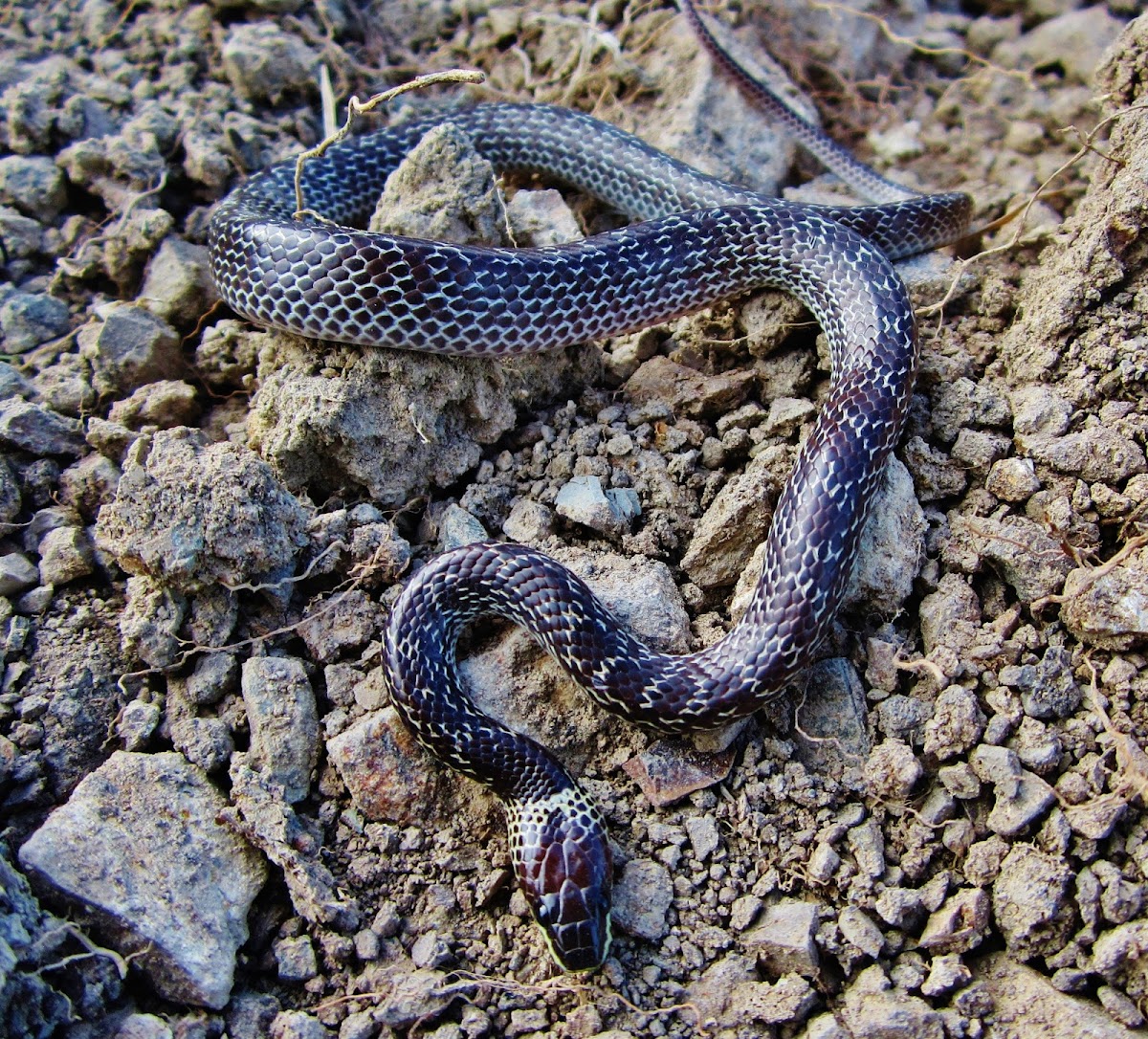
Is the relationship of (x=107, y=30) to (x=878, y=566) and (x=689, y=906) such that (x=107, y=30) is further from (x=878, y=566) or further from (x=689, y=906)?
(x=689, y=906)

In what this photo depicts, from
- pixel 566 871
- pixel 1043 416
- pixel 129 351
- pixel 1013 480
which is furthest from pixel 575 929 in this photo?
pixel 129 351

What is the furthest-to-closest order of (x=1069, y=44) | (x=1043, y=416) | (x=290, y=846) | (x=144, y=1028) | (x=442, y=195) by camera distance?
(x=1069, y=44) → (x=442, y=195) → (x=1043, y=416) → (x=290, y=846) → (x=144, y=1028)

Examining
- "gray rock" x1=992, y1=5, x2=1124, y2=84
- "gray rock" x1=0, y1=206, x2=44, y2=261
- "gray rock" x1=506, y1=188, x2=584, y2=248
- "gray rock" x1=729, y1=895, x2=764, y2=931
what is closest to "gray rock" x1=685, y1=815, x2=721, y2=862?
"gray rock" x1=729, y1=895, x2=764, y2=931

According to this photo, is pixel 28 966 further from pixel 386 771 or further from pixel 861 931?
pixel 861 931

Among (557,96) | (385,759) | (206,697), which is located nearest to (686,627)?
(385,759)

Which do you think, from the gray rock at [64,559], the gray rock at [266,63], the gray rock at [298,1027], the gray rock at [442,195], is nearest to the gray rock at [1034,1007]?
the gray rock at [298,1027]

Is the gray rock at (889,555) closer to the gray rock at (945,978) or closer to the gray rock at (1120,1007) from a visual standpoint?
the gray rock at (945,978)

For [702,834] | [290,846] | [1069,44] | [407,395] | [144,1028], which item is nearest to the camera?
[144,1028]
